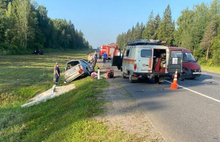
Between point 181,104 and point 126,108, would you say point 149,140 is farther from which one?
point 181,104

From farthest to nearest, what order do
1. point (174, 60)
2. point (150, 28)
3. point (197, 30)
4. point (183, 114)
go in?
point (150, 28) → point (197, 30) → point (174, 60) → point (183, 114)

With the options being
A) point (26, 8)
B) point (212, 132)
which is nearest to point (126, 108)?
point (212, 132)

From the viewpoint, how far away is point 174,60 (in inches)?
440

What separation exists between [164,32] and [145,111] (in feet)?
210

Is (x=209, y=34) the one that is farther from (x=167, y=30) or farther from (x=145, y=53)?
(x=145, y=53)

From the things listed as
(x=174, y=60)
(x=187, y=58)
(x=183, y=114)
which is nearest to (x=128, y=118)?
(x=183, y=114)

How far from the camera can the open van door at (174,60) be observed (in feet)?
36.3

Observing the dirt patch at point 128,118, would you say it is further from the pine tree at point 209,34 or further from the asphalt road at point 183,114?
the pine tree at point 209,34

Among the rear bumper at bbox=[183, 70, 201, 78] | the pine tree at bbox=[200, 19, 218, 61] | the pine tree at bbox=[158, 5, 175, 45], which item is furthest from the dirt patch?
the pine tree at bbox=[158, 5, 175, 45]

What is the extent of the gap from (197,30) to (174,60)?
44.8 m

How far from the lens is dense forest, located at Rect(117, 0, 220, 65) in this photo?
43.9 m

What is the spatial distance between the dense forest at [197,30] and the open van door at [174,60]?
1251 inches

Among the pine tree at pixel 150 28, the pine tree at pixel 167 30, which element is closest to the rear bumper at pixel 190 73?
the pine tree at pixel 167 30

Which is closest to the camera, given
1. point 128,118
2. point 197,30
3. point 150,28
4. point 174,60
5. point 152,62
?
point 128,118
